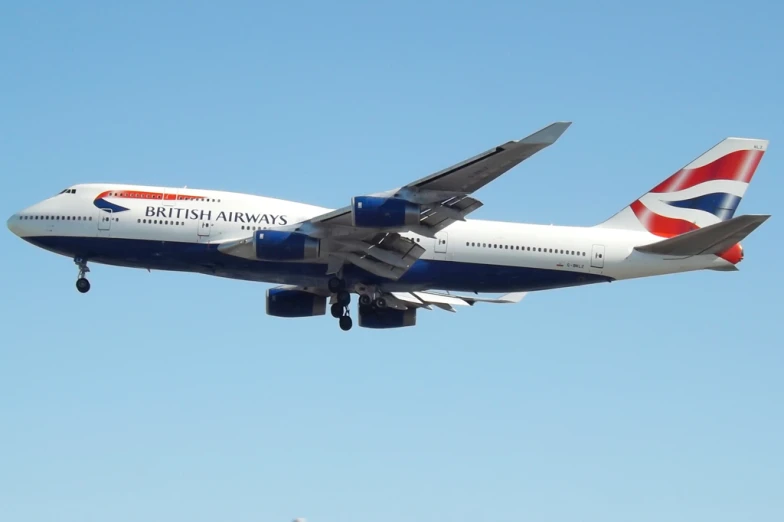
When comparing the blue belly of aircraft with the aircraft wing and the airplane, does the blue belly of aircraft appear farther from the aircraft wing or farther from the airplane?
the aircraft wing

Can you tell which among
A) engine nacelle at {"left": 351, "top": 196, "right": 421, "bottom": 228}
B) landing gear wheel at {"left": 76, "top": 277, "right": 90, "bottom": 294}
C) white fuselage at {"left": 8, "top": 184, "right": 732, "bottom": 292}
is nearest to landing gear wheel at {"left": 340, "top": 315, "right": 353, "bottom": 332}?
white fuselage at {"left": 8, "top": 184, "right": 732, "bottom": 292}

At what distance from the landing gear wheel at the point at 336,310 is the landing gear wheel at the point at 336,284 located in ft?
3.65

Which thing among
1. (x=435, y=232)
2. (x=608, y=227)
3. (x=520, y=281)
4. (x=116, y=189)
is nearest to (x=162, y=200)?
(x=116, y=189)

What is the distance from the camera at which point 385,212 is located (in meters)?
39.6

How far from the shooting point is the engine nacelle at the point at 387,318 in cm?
4784

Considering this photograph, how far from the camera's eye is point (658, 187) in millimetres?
47250

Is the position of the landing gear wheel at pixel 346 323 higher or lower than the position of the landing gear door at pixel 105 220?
lower

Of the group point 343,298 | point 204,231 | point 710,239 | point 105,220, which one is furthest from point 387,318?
point 710,239

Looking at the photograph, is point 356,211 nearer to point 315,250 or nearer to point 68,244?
point 315,250

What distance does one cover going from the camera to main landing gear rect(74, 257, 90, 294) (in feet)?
148

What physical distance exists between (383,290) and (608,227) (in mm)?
9213

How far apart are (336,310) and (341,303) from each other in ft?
2.75

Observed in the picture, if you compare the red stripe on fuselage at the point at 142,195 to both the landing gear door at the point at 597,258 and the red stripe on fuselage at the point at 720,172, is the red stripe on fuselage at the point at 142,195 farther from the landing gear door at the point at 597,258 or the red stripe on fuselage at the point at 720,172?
the red stripe on fuselage at the point at 720,172

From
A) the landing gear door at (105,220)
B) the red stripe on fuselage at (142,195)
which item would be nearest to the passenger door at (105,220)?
the landing gear door at (105,220)
